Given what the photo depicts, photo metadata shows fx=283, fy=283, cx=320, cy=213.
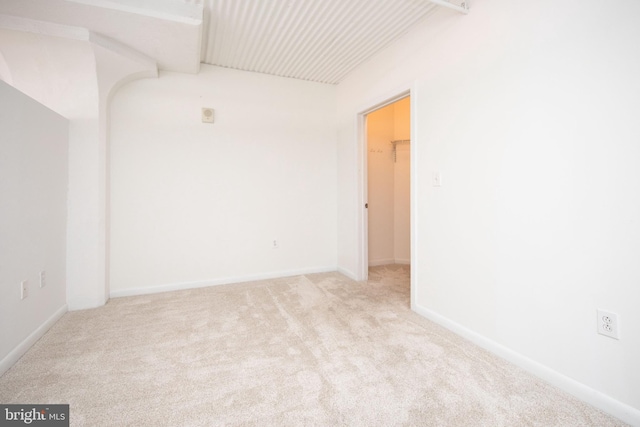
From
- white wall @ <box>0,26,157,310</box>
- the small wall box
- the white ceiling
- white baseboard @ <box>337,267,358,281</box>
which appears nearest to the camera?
the white ceiling

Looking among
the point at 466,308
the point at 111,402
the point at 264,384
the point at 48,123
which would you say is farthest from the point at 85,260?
the point at 466,308

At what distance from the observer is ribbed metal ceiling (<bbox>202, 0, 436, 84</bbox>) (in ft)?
7.33

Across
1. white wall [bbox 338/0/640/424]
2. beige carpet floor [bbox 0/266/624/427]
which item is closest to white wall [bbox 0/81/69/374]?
beige carpet floor [bbox 0/266/624/427]

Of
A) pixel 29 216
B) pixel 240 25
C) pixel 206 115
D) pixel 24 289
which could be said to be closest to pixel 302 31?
pixel 240 25

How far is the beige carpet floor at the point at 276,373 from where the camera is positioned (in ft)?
4.33

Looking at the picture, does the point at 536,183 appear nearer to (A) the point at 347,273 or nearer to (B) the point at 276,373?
(B) the point at 276,373

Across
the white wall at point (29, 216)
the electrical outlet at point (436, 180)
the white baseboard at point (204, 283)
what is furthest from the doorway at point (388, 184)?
the white wall at point (29, 216)

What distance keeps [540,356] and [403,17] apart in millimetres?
2630

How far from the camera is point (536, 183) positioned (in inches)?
63.5

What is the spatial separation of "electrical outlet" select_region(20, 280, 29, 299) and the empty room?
0.02 m
